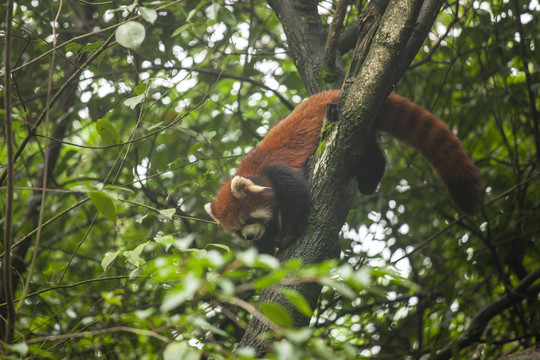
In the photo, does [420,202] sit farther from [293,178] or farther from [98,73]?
[98,73]

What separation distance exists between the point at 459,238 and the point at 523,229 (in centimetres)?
56

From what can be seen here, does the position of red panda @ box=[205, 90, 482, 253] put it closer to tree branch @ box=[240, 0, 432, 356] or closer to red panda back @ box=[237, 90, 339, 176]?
red panda back @ box=[237, 90, 339, 176]

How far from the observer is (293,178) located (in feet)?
10.3

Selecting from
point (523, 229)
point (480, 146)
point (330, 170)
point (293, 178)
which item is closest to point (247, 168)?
point (293, 178)

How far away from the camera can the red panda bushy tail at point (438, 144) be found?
3160mm

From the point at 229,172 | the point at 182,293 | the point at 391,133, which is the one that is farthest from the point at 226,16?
the point at 229,172

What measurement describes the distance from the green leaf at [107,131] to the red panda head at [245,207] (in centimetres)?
111


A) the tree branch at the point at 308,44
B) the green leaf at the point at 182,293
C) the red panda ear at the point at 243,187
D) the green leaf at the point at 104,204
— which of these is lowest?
the green leaf at the point at 182,293

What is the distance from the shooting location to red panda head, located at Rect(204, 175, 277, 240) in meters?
3.46

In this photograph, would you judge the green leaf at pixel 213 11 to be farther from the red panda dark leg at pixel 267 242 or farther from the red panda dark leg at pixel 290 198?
the red panda dark leg at pixel 267 242

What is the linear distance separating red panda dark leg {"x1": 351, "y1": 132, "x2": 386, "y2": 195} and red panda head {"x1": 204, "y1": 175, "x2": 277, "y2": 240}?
79 cm

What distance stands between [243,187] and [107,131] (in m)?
1.20

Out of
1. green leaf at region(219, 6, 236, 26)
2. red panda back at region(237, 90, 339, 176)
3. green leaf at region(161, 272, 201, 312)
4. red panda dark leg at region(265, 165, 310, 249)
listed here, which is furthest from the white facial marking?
green leaf at region(161, 272, 201, 312)

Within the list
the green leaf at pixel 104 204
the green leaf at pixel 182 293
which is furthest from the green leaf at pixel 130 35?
the green leaf at pixel 182 293
